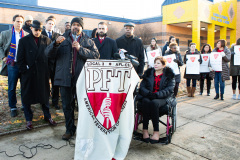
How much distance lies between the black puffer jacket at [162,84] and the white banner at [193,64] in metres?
3.55

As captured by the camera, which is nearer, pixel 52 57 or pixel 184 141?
pixel 52 57

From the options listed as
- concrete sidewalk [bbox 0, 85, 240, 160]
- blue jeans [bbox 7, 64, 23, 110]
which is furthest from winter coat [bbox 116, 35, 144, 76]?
blue jeans [bbox 7, 64, 23, 110]

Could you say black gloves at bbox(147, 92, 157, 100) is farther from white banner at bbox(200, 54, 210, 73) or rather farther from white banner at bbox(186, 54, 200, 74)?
white banner at bbox(200, 54, 210, 73)

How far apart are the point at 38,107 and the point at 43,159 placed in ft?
8.01

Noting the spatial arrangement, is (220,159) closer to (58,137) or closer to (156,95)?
(156,95)

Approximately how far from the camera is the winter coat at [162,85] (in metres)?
3.54

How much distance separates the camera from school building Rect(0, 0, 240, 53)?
1789 centimetres

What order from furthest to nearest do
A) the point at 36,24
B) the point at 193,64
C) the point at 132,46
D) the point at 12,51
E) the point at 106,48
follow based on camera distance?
the point at 193,64
the point at 132,46
the point at 12,51
the point at 106,48
the point at 36,24

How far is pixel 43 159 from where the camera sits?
287 cm

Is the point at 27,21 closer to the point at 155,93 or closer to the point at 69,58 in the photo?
the point at 69,58

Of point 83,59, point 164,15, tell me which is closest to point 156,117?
point 83,59

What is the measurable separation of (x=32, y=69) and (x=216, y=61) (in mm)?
5672

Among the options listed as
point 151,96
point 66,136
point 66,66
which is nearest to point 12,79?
point 66,66

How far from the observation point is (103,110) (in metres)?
2.69
